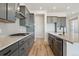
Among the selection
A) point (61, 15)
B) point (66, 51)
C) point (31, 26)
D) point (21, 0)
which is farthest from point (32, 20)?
point (21, 0)

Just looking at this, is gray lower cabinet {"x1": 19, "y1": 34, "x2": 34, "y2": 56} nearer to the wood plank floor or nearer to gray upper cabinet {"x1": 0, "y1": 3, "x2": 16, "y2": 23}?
gray upper cabinet {"x1": 0, "y1": 3, "x2": 16, "y2": 23}

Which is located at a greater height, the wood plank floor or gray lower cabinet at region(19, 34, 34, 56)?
gray lower cabinet at region(19, 34, 34, 56)

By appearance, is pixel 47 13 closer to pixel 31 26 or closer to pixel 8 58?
pixel 31 26

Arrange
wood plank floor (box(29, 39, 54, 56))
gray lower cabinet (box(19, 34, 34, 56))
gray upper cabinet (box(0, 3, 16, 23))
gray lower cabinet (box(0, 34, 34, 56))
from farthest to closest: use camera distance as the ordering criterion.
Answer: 1. wood plank floor (box(29, 39, 54, 56))
2. gray lower cabinet (box(19, 34, 34, 56))
3. gray upper cabinet (box(0, 3, 16, 23))
4. gray lower cabinet (box(0, 34, 34, 56))

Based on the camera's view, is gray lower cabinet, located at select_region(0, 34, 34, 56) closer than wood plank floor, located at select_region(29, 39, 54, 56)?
Yes

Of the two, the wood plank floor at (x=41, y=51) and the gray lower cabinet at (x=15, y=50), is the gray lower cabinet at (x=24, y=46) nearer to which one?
the gray lower cabinet at (x=15, y=50)

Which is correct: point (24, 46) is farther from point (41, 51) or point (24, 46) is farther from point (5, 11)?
point (41, 51)

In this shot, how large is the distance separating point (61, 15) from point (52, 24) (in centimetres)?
102

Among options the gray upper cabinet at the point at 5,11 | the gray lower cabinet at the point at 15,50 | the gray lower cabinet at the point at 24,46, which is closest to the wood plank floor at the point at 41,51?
the gray lower cabinet at the point at 24,46

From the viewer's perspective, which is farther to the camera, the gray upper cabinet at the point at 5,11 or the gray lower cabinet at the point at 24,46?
the gray lower cabinet at the point at 24,46

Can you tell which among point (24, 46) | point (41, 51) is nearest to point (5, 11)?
point (24, 46)

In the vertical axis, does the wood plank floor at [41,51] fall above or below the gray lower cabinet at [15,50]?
below

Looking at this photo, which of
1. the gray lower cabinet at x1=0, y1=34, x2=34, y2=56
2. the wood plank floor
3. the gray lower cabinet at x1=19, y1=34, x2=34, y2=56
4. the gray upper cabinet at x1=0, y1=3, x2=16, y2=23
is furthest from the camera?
the wood plank floor

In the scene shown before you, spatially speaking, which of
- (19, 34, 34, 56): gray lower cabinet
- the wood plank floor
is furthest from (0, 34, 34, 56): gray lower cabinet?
the wood plank floor
